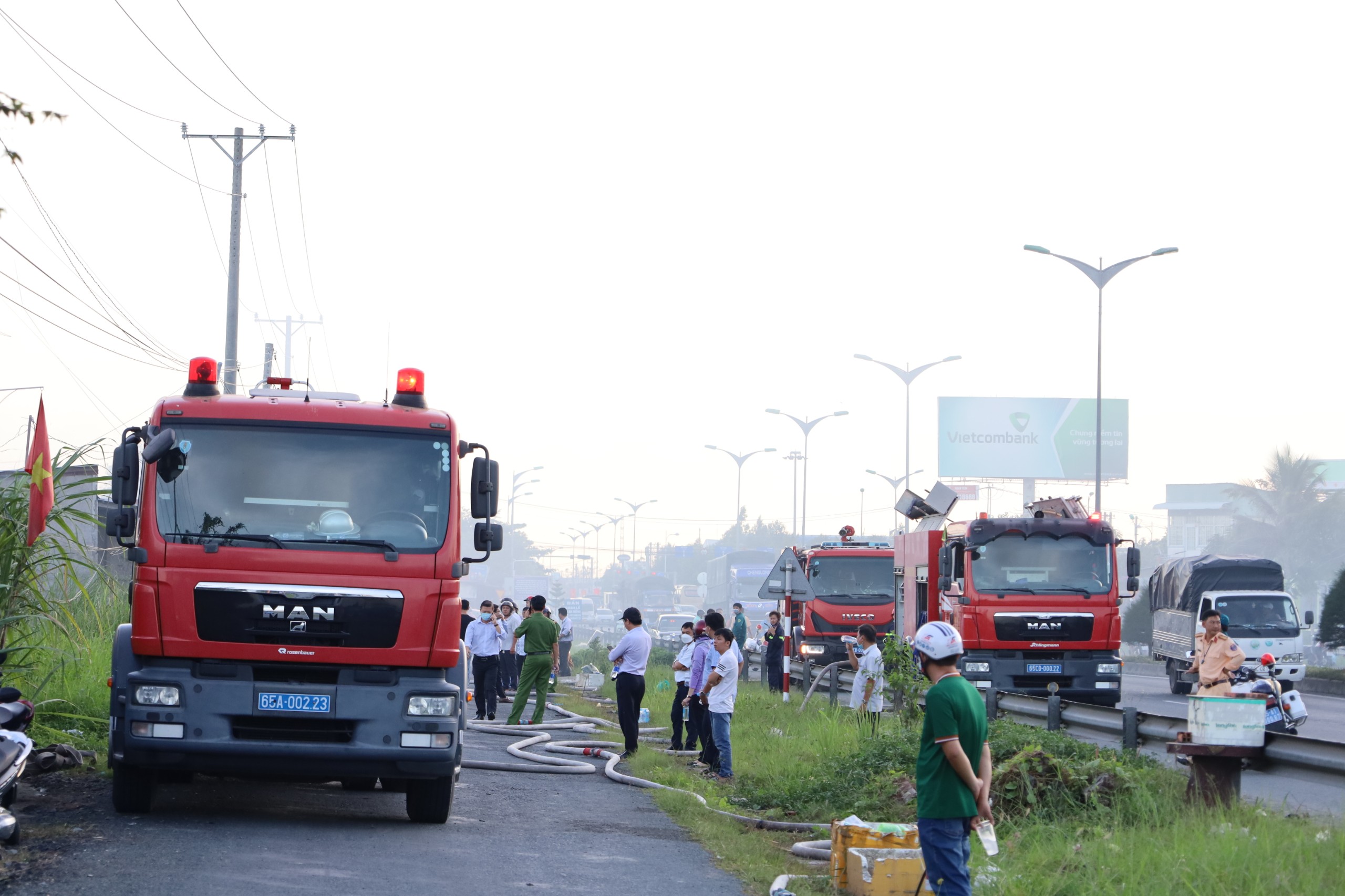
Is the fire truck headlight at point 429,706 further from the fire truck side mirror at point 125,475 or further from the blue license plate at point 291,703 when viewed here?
the fire truck side mirror at point 125,475

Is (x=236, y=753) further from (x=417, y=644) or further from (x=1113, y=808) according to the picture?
(x=1113, y=808)

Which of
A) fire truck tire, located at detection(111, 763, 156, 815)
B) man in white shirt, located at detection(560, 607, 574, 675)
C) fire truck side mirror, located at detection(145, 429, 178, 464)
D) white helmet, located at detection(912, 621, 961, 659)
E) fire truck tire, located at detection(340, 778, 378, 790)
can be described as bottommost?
man in white shirt, located at detection(560, 607, 574, 675)

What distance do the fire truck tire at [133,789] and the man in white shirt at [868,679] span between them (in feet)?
28.2

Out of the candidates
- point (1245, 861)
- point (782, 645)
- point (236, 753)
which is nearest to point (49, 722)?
point (236, 753)

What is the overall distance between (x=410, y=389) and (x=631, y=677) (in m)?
6.40

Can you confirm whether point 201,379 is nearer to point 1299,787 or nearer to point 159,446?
point 159,446

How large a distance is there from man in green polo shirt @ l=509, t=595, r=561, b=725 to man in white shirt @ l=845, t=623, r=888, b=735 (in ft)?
12.7

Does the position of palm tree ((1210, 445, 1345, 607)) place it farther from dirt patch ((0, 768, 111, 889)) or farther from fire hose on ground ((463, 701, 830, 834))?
dirt patch ((0, 768, 111, 889))

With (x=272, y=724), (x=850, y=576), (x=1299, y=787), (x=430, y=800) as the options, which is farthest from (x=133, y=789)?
(x=850, y=576)

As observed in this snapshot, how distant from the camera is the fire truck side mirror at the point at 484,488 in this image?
1044 centimetres

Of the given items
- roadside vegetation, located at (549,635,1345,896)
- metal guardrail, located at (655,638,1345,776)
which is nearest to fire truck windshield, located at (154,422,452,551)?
roadside vegetation, located at (549,635,1345,896)

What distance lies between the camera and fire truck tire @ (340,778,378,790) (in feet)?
42.2

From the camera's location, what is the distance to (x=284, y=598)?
9.85 m

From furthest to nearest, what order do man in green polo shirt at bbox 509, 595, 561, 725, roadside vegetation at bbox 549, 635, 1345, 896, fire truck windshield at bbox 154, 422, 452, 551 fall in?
man in green polo shirt at bbox 509, 595, 561, 725 → fire truck windshield at bbox 154, 422, 452, 551 → roadside vegetation at bbox 549, 635, 1345, 896
